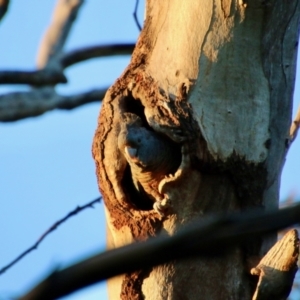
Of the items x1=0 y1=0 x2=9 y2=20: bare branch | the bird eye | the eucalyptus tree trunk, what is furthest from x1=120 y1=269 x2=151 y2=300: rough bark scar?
x1=0 y1=0 x2=9 y2=20: bare branch

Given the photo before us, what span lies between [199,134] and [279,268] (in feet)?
0.94

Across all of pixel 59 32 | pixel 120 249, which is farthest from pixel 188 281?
pixel 59 32

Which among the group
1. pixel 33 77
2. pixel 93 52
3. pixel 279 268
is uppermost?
pixel 93 52

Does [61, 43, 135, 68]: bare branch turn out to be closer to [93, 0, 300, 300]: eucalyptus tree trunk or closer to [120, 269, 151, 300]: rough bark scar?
[93, 0, 300, 300]: eucalyptus tree trunk

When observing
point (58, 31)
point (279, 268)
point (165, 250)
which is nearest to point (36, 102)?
point (58, 31)

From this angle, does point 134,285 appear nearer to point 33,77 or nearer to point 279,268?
point 279,268

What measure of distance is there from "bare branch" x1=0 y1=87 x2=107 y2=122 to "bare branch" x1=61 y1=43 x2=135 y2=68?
104mm

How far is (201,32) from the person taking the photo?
1273mm

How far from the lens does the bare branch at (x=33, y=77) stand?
4.93ft

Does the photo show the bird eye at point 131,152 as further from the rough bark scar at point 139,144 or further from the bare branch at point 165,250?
the bare branch at point 165,250

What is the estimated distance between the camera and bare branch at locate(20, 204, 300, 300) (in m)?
0.32

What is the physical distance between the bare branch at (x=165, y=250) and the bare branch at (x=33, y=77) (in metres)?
1.22

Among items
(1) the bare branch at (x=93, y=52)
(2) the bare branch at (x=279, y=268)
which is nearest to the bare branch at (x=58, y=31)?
(1) the bare branch at (x=93, y=52)

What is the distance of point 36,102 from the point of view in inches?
72.5
